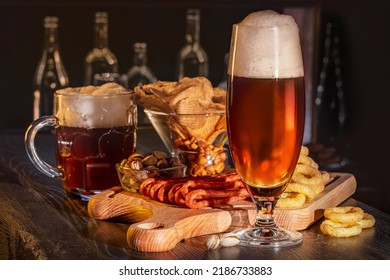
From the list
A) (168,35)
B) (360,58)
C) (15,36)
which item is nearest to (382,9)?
(360,58)

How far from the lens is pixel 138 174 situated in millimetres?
1328

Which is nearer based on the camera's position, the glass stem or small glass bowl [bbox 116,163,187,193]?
the glass stem

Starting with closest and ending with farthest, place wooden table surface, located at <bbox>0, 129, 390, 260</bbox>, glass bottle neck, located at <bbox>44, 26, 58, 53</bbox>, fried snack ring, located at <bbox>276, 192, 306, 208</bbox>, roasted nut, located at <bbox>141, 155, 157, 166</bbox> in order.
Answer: wooden table surface, located at <bbox>0, 129, 390, 260</bbox> < fried snack ring, located at <bbox>276, 192, 306, 208</bbox> < roasted nut, located at <bbox>141, 155, 157, 166</bbox> < glass bottle neck, located at <bbox>44, 26, 58, 53</bbox>

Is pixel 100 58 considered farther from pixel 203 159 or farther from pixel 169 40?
pixel 203 159

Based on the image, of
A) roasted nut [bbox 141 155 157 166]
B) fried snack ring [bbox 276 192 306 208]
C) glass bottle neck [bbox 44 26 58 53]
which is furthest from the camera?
glass bottle neck [bbox 44 26 58 53]

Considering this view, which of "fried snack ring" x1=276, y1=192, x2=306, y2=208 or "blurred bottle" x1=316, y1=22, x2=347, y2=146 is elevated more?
"fried snack ring" x1=276, y1=192, x2=306, y2=208

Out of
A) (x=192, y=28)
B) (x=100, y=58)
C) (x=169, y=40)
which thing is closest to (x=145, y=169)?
(x=100, y=58)

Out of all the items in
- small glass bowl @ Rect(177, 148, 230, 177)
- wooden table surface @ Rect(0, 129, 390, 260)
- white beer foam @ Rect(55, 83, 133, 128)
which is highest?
white beer foam @ Rect(55, 83, 133, 128)

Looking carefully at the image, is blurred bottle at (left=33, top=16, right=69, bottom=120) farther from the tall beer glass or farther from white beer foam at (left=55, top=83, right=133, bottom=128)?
the tall beer glass

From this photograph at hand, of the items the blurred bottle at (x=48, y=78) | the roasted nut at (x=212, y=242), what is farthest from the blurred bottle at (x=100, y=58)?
the roasted nut at (x=212, y=242)

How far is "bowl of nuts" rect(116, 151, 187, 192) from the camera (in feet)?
4.36

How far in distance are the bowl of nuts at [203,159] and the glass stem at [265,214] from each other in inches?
7.4

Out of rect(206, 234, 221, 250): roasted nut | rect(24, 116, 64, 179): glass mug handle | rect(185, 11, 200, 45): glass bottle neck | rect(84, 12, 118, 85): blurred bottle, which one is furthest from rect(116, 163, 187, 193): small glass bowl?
rect(185, 11, 200, 45): glass bottle neck

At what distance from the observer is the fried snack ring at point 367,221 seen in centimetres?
121
